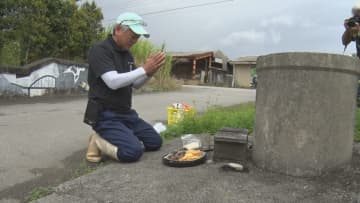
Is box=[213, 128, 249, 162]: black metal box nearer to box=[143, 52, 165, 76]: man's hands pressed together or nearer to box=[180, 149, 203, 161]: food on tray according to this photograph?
box=[180, 149, 203, 161]: food on tray

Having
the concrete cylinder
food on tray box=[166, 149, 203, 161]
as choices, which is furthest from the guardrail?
the concrete cylinder

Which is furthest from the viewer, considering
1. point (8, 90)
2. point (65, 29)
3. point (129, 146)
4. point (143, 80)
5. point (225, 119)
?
point (65, 29)

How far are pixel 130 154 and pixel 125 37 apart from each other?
1237mm

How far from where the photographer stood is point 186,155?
3555 mm

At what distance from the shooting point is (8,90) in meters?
11.4

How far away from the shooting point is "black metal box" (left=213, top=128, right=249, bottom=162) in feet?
11.0

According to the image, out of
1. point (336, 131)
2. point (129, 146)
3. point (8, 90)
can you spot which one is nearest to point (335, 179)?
point (336, 131)

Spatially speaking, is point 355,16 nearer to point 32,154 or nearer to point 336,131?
point 336,131

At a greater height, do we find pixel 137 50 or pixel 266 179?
pixel 137 50

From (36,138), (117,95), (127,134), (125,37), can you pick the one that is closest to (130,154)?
(127,134)

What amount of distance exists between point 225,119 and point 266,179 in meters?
2.53

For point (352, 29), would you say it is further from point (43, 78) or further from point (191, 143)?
point (43, 78)

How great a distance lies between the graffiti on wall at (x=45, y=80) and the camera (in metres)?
11.5

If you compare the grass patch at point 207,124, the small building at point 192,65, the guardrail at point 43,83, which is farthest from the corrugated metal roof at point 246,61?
the grass patch at point 207,124
